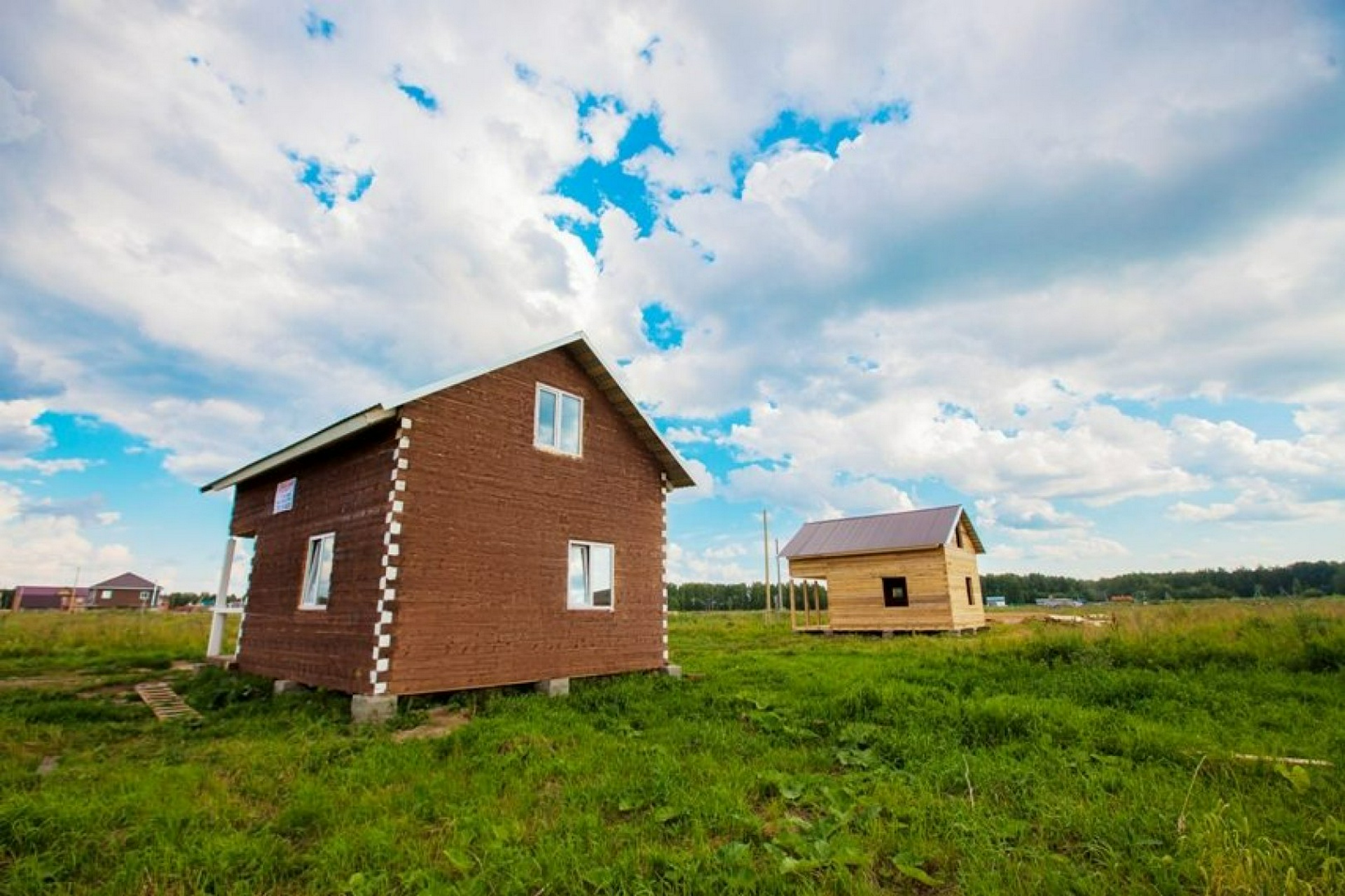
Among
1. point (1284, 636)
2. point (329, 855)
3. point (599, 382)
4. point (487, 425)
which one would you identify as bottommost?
point (329, 855)

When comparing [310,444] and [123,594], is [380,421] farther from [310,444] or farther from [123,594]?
[123,594]

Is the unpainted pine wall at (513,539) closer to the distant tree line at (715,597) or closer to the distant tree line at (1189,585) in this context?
the distant tree line at (1189,585)

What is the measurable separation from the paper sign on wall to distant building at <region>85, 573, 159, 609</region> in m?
87.7

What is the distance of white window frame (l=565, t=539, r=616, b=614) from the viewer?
Answer: 13.7 meters

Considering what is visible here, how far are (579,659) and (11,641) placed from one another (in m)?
20.6

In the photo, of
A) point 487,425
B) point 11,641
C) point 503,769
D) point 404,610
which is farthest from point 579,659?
point 11,641

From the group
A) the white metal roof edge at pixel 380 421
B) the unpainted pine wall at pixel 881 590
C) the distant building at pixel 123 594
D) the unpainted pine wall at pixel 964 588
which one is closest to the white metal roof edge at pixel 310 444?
the white metal roof edge at pixel 380 421

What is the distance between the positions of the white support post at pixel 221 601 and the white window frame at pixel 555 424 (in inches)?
434

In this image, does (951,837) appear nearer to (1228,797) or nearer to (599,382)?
(1228,797)

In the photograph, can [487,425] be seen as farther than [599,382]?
No

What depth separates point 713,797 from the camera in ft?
20.6

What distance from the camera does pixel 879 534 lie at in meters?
28.8

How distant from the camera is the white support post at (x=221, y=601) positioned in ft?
59.3

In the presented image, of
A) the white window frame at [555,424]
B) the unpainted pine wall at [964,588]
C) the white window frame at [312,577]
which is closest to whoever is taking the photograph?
the white window frame at [312,577]
